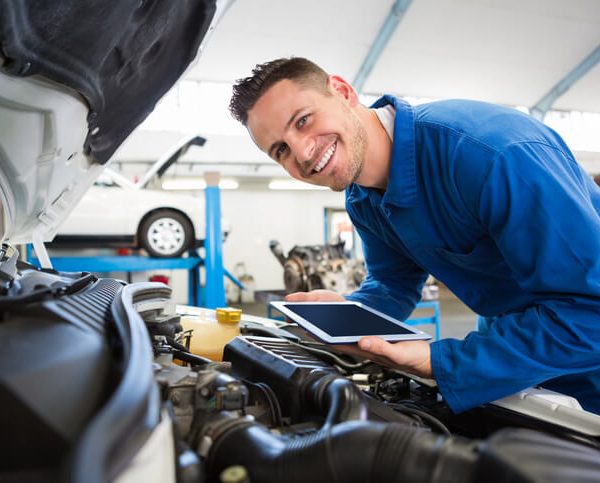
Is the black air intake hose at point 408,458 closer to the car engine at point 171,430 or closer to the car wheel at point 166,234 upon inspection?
the car engine at point 171,430

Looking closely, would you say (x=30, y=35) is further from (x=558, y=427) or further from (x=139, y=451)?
(x=558, y=427)

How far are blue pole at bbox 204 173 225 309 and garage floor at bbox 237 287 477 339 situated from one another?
225 cm

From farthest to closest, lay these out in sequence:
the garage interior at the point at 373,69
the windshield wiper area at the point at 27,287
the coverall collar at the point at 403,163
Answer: the garage interior at the point at 373,69 < the coverall collar at the point at 403,163 < the windshield wiper area at the point at 27,287

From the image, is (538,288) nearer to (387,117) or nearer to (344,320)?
(344,320)

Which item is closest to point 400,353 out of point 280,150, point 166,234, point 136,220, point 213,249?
point 280,150

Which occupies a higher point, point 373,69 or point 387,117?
point 373,69

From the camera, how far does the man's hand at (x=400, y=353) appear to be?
2.97ft

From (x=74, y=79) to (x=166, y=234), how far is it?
9.39ft

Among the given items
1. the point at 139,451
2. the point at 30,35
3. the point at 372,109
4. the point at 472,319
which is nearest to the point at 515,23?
the point at 472,319

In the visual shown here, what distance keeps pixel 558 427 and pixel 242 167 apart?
717 centimetres

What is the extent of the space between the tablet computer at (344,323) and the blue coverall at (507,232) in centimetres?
11

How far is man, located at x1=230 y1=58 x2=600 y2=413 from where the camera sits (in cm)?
88

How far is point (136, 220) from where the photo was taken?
12.4 feet

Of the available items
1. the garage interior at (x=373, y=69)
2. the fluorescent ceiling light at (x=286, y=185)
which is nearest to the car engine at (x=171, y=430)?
the garage interior at (x=373, y=69)
